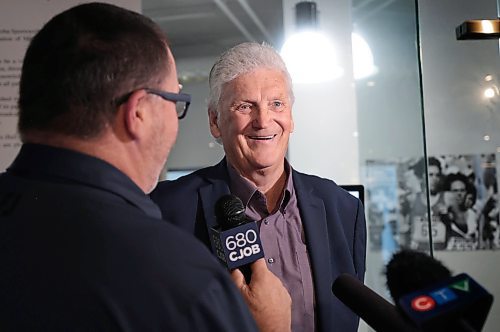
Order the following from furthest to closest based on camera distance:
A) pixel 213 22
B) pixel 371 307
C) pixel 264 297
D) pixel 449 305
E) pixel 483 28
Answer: pixel 213 22, pixel 483 28, pixel 264 297, pixel 371 307, pixel 449 305

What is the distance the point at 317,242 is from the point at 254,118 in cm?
35

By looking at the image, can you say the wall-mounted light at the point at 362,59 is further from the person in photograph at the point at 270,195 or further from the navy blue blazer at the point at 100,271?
the navy blue blazer at the point at 100,271

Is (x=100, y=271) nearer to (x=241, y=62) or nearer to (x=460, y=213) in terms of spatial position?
(x=241, y=62)

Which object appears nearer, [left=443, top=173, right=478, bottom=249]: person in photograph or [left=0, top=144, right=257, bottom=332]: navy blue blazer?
[left=0, top=144, right=257, bottom=332]: navy blue blazer

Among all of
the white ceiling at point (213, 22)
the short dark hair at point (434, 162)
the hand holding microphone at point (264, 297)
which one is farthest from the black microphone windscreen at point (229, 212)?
the white ceiling at point (213, 22)

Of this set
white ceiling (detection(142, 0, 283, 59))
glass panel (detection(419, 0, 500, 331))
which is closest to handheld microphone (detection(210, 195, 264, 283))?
glass panel (detection(419, 0, 500, 331))

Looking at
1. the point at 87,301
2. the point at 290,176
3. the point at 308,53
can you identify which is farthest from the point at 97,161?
the point at 308,53

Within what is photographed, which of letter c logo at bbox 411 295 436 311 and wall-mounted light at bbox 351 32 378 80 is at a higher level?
wall-mounted light at bbox 351 32 378 80

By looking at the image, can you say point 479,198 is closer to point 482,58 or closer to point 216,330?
point 482,58

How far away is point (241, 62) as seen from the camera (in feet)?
4.58

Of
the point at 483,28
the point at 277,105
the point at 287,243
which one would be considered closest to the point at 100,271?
the point at 287,243

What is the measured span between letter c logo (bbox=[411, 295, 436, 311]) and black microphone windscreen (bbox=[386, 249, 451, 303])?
55mm

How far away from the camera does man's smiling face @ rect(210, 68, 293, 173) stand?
4.58 feet

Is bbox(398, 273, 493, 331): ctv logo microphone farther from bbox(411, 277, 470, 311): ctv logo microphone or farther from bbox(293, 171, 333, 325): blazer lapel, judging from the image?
bbox(293, 171, 333, 325): blazer lapel
